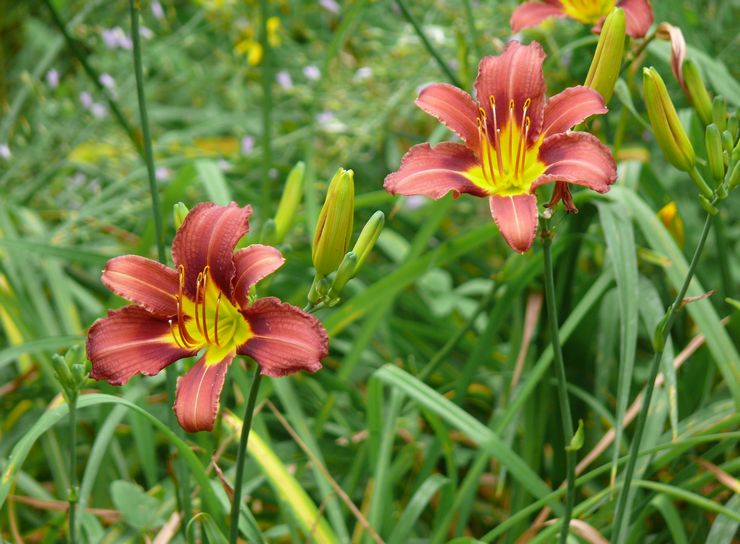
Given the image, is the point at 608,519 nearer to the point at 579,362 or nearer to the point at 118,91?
the point at 579,362

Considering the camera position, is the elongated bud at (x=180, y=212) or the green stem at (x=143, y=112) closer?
the elongated bud at (x=180, y=212)

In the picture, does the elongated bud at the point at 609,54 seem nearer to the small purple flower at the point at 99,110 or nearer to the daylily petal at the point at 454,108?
the daylily petal at the point at 454,108

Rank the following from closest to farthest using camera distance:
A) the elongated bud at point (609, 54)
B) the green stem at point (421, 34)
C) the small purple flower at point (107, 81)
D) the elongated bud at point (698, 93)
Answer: the elongated bud at point (609, 54) → the elongated bud at point (698, 93) → the green stem at point (421, 34) → the small purple flower at point (107, 81)

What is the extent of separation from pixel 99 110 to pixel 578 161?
5.88 feet

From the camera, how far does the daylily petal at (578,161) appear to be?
0.87 m

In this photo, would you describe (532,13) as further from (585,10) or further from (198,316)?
(198,316)

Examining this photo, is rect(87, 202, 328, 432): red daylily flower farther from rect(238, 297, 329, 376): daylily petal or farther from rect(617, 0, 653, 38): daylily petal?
rect(617, 0, 653, 38): daylily petal

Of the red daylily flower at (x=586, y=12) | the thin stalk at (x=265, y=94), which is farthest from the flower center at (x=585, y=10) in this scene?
the thin stalk at (x=265, y=94)

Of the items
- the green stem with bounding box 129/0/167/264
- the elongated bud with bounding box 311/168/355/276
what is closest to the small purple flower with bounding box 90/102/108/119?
the green stem with bounding box 129/0/167/264

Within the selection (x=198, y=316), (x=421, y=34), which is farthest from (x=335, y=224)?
(x=421, y=34)

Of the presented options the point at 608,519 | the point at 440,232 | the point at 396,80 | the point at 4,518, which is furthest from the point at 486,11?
the point at 4,518

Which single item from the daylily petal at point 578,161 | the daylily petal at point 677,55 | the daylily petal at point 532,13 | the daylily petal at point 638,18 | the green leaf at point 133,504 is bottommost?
the green leaf at point 133,504

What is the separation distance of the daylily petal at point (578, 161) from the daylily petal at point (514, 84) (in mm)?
61

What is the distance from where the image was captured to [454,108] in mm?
979
